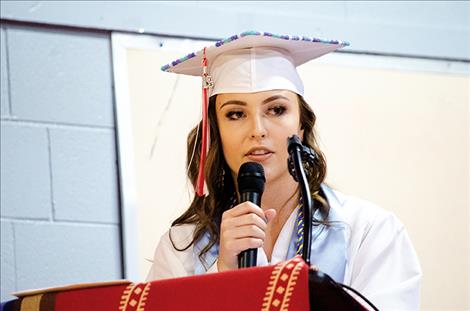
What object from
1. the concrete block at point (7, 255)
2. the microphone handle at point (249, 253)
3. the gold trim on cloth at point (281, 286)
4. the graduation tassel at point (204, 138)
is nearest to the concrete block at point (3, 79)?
the concrete block at point (7, 255)

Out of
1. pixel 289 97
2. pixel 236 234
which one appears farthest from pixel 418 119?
pixel 236 234

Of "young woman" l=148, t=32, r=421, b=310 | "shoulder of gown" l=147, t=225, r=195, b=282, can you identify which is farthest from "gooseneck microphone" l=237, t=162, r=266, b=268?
"shoulder of gown" l=147, t=225, r=195, b=282

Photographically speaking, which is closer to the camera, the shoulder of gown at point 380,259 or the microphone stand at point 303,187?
the microphone stand at point 303,187

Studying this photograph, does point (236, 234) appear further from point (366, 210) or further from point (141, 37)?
point (141, 37)

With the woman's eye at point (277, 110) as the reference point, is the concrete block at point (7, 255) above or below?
below

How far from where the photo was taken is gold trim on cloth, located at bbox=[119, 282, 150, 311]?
1.44 metres

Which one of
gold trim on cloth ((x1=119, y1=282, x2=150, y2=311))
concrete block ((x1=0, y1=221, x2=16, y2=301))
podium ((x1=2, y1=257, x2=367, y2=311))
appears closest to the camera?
podium ((x1=2, y1=257, x2=367, y2=311))

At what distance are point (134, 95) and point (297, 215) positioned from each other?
0.96 meters

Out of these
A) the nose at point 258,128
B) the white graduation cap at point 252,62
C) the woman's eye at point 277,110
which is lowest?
the nose at point 258,128

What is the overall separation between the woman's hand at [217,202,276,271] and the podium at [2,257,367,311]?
37cm

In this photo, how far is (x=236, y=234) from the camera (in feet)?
6.02

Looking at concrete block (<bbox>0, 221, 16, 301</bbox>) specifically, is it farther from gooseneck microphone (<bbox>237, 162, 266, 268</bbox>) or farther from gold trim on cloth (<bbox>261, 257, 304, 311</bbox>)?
gold trim on cloth (<bbox>261, 257, 304, 311</bbox>)

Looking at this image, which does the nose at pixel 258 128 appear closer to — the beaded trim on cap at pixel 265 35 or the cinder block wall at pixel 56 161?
the beaded trim on cap at pixel 265 35

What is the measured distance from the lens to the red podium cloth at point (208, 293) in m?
1.34
